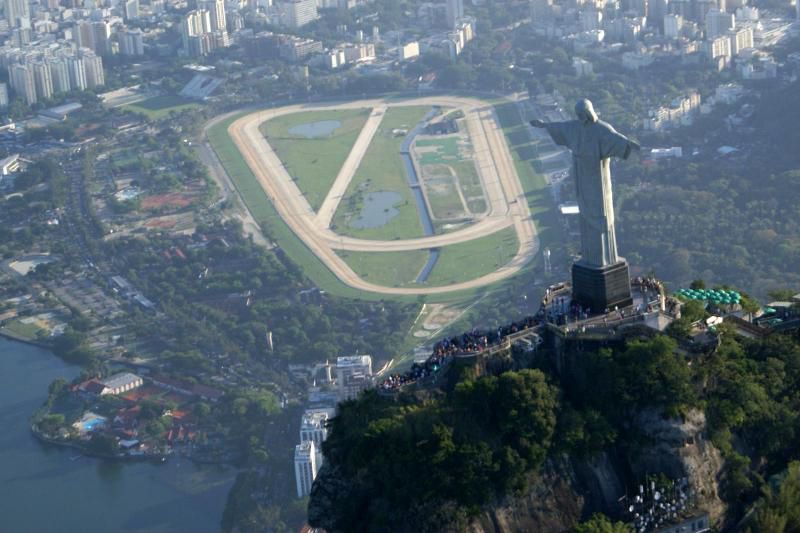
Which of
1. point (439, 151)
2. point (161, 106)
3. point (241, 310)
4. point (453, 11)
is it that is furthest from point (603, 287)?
point (453, 11)

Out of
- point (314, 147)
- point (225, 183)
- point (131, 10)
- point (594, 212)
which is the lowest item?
point (225, 183)

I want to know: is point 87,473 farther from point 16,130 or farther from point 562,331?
point 16,130

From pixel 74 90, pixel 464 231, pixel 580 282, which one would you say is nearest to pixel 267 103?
pixel 74 90

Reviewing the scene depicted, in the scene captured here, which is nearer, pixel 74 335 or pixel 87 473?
pixel 87 473

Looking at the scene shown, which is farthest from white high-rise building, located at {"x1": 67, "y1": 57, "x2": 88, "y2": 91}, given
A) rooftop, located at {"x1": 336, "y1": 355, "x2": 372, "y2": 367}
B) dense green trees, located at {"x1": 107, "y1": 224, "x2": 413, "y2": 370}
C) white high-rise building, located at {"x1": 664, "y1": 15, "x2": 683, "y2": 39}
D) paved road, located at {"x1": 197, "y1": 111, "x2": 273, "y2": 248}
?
rooftop, located at {"x1": 336, "y1": 355, "x2": 372, "y2": 367}

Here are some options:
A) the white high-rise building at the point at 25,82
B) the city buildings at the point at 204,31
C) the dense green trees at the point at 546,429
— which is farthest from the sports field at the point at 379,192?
the dense green trees at the point at 546,429

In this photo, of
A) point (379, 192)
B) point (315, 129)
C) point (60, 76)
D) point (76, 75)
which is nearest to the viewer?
point (379, 192)

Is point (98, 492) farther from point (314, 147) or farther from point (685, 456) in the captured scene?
point (314, 147)
